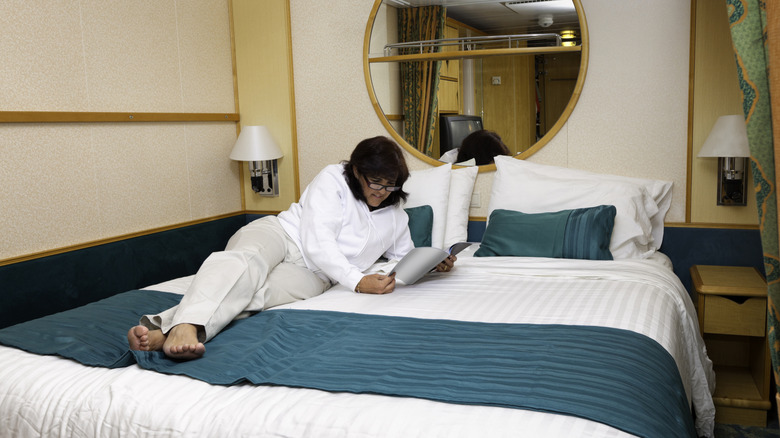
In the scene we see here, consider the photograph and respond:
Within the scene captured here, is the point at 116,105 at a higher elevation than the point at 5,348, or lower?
higher

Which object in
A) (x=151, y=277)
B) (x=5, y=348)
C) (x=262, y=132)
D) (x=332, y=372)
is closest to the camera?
(x=332, y=372)

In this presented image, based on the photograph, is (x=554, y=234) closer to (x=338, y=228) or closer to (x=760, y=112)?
(x=338, y=228)

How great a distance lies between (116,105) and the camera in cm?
315

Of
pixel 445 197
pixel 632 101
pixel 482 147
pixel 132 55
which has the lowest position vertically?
pixel 445 197

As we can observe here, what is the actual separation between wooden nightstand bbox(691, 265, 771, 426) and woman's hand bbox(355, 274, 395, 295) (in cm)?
131

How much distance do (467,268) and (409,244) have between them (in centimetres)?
33

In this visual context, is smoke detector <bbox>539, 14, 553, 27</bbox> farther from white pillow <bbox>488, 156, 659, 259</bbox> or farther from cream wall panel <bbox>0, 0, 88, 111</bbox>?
cream wall panel <bbox>0, 0, 88, 111</bbox>

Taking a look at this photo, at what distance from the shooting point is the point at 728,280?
2.73m

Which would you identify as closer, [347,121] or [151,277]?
[151,277]

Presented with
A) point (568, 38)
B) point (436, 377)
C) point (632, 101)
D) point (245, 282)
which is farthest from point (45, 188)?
point (632, 101)

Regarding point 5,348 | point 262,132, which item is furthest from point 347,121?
point 5,348

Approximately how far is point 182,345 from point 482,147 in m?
2.16

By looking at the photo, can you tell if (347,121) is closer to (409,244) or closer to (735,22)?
(409,244)

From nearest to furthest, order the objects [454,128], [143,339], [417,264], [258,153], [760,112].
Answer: [760,112]
[143,339]
[417,264]
[454,128]
[258,153]
